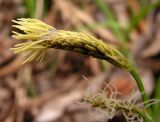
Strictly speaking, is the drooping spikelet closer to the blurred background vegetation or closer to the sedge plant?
the sedge plant

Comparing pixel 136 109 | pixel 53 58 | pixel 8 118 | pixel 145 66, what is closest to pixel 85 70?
pixel 53 58

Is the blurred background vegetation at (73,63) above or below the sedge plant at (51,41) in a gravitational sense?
above

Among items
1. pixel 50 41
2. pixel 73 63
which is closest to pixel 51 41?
pixel 50 41

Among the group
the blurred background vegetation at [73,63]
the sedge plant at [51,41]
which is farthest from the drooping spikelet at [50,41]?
the blurred background vegetation at [73,63]

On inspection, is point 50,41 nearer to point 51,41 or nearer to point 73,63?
point 51,41

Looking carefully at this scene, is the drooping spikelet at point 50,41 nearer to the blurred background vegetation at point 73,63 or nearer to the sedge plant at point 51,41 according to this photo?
the sedge plant at point 51,41

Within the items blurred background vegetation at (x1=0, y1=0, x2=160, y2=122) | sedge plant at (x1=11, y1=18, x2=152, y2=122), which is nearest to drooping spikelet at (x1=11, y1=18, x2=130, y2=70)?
sedge plant at (x1=11, y1=18, x2=152, y2=122)

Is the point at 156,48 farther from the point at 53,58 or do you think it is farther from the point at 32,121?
the point at 32,121

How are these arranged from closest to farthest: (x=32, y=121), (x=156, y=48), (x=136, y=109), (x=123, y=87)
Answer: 1. (x=136, y=109)
2. (x=123, y=87)
3. (x=32, y=121)
4. (x=156, y=48)
